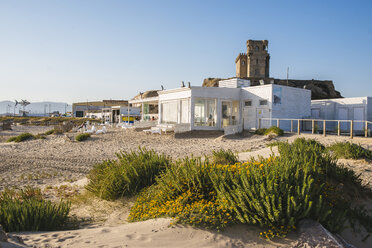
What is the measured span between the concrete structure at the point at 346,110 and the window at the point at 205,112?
9.19 meters

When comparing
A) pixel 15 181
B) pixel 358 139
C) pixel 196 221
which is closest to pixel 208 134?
pixel 358 139

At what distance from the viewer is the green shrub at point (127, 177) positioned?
5164 millimetres

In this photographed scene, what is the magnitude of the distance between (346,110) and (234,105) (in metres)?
8.56

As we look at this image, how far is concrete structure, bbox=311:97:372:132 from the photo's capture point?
62.1 ft

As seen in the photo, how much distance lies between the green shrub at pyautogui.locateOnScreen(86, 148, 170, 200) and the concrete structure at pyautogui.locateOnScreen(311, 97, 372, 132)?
59.1 feet

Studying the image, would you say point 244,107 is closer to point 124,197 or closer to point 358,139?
point 358,139

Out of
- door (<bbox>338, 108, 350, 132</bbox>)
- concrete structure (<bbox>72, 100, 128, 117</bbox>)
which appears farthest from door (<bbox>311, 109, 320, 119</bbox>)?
concrete structure (<bbox>72, 100, 128, 117</bbox>)

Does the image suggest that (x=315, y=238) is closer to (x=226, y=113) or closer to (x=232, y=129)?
(x=232, y=129)

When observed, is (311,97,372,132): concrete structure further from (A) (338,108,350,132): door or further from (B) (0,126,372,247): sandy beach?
(B) (0,126,372,247): sandy beach

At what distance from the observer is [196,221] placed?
11.0 ft

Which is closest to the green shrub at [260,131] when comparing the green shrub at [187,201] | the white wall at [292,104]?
the white wall at [292,104]

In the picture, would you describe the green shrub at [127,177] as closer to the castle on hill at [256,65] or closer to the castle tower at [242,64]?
the castle on hill at [256,65]

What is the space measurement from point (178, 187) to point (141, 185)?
1.46m

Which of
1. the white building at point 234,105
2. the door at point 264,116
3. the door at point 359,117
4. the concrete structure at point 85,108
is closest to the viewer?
the door at point 264,116
